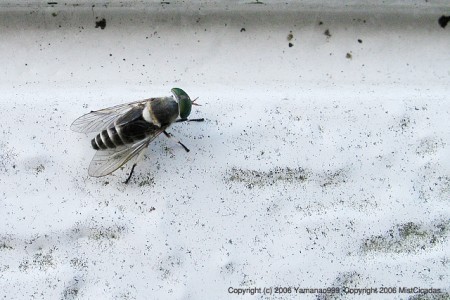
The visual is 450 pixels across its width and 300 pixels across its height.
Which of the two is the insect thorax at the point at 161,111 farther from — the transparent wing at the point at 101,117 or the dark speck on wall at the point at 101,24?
the dark speck on wall at the point at 101,24

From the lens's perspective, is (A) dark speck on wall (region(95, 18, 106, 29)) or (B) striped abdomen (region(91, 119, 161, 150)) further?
(A) dark speck on wall (region(95, 18, 106, 29))

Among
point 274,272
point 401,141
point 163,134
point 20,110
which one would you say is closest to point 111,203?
point 163,134

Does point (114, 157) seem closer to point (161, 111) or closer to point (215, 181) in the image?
point (161, 111)

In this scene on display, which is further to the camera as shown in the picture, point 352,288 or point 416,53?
point 416,53

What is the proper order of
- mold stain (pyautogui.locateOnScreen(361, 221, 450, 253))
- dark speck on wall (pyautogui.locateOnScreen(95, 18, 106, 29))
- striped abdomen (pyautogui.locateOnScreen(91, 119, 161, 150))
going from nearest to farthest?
1. striped abdomen (pyautogui.locateOnScreen(91, 119, 161, 150))
2. mold stain (pyautogui.locateOnScreen(361, 221, 450, 253))
3. dark speck on wall (pyautogui.locateOnScreen(95, 18, 106, 29))

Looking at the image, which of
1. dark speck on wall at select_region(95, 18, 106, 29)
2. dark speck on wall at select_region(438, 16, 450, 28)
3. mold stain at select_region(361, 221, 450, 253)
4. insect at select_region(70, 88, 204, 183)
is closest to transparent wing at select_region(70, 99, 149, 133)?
insect at select_region(70, 88, 204, 183)

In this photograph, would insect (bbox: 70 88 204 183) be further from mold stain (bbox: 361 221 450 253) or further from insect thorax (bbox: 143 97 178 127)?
mold stain (bbox: 361 221 450 253)

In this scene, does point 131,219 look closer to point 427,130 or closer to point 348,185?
point 348,185
